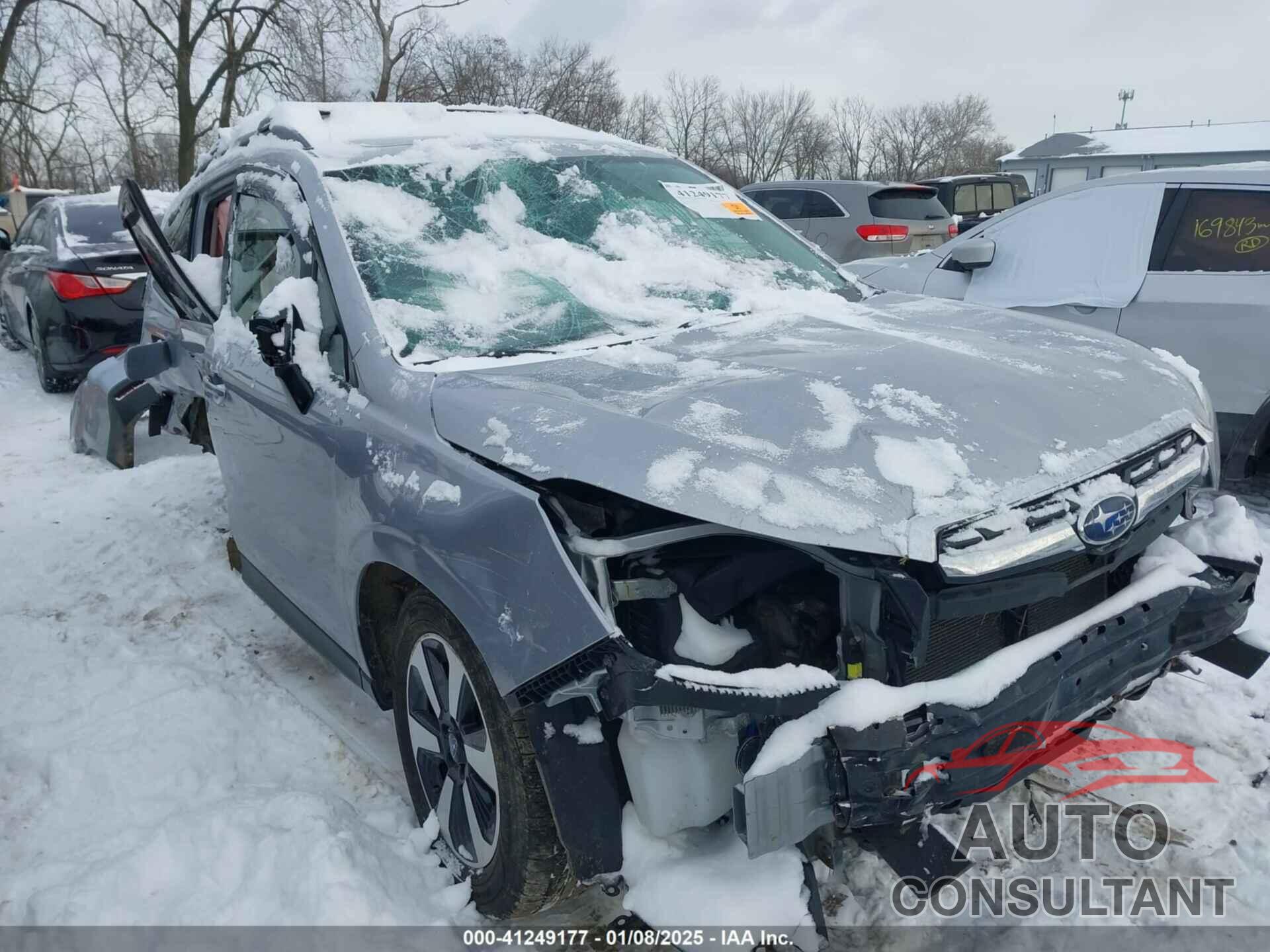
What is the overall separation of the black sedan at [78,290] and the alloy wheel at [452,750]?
7191mm

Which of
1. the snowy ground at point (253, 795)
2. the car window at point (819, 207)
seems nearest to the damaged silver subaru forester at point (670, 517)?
the snowy ground at point (253, 795)

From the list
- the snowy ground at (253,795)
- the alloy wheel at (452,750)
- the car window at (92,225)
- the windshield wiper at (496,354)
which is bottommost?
the snowy ground at (253,795)

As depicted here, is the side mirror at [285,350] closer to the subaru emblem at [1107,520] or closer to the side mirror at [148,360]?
the subaru emblem at [1107,520]

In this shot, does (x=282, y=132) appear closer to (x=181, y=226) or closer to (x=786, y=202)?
(x=181, y=226)

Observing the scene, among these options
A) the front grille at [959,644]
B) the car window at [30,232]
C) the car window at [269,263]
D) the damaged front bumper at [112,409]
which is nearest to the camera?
the front grille at [959,644]

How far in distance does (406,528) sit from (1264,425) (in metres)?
4.37

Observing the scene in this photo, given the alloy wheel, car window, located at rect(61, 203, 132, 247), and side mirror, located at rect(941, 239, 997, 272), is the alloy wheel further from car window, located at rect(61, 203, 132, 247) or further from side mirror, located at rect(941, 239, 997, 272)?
car window, located at rect(61, 203, 132, 247)

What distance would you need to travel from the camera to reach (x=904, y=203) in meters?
12.6

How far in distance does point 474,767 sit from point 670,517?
2.70 feet

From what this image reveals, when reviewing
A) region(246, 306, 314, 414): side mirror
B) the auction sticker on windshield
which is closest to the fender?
region(246, 306, 314, 414): side mirror

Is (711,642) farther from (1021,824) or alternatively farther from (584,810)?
(1021,824)

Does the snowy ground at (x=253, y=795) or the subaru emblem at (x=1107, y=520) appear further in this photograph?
the snowy ground at (x=253, y=795)

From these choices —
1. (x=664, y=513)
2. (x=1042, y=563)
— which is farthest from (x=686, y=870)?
(x=1042, y=563)

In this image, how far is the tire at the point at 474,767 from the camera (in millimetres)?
2123
